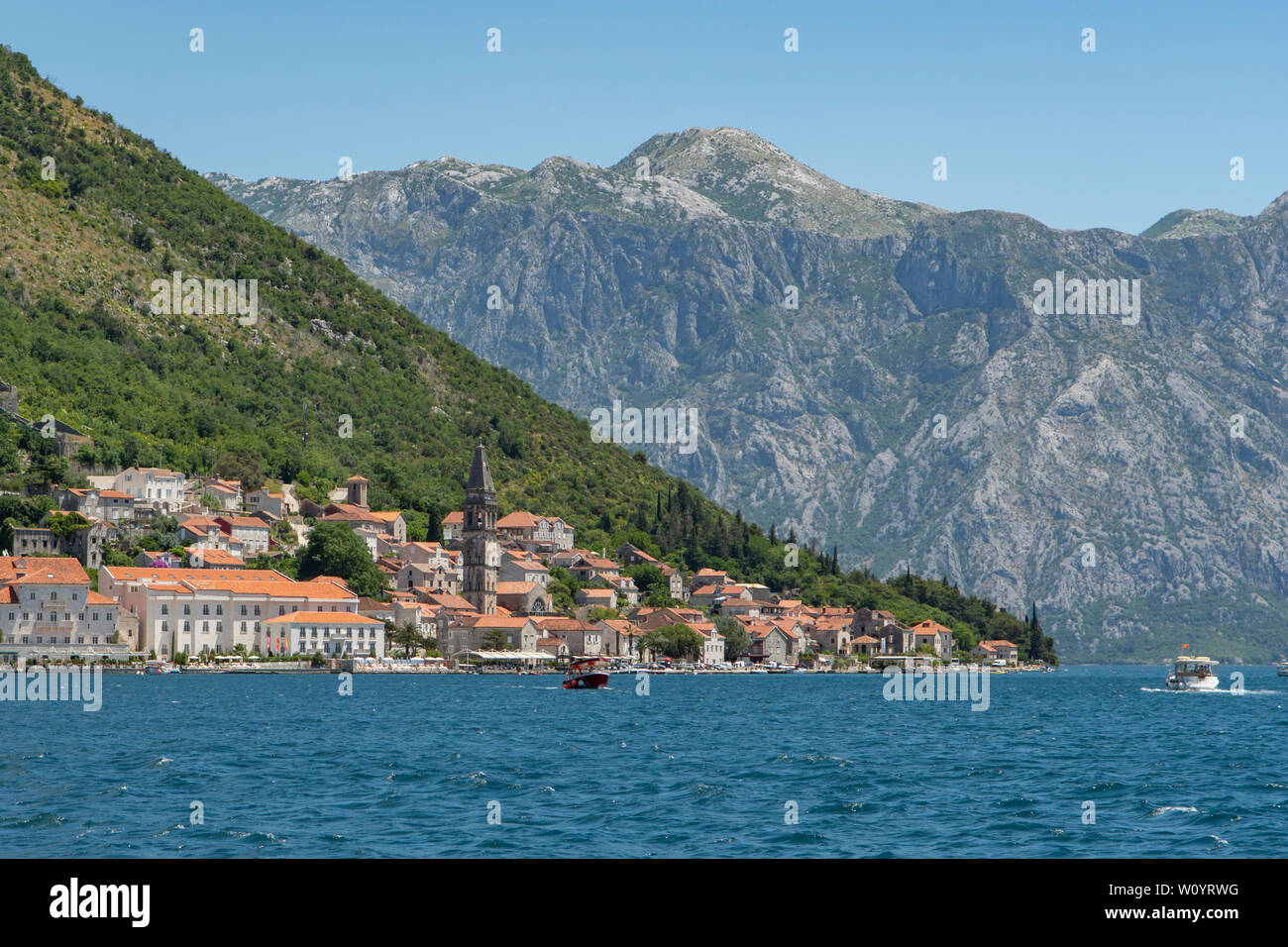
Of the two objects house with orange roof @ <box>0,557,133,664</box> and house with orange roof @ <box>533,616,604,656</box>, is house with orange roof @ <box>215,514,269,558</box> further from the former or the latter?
house with orange roof @ <box>533,616,604,656</box>

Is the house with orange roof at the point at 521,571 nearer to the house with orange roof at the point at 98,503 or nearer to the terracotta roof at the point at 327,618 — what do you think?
the terracotta roof at the point at 327,618

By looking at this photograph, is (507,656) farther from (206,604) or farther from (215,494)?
(215,494)

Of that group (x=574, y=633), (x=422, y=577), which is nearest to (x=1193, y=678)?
(x=574, y=633)

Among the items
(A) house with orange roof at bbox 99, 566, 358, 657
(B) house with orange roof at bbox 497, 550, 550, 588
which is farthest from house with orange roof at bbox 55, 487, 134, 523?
(B) house with orange roof at bbox 497, 550, 550, 588
